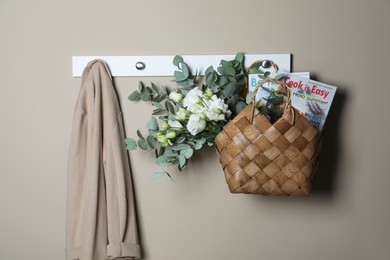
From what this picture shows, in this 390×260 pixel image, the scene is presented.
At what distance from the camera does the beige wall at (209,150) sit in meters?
1.13

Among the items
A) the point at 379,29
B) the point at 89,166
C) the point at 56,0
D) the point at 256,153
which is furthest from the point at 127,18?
the point at 379,29

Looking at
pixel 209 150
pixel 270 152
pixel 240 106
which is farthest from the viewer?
pixel 209 150

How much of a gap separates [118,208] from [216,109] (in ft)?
1.23

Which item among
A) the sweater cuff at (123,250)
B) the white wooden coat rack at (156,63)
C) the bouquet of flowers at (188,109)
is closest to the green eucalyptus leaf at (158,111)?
the bouquet of flowers at (188,109)

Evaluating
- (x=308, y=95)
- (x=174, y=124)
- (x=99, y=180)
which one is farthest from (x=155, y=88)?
(x=308, y=95)

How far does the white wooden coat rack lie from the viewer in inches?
44.0

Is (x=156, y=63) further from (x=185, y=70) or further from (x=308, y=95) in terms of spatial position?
(x=308, y=95)

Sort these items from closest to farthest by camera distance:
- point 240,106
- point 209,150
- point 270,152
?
point 270,152 → point 240,106 → point 209,150

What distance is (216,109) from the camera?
977 mm

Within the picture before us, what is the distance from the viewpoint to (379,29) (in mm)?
1132

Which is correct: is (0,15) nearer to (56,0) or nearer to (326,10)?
(56,0)

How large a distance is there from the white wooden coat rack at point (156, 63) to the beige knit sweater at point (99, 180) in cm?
3

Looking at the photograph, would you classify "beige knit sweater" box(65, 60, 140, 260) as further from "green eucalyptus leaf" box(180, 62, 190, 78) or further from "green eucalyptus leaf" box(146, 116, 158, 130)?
"green eucalyptus leaf" box(180, 62, 190, 78)

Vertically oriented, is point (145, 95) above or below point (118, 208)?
above
